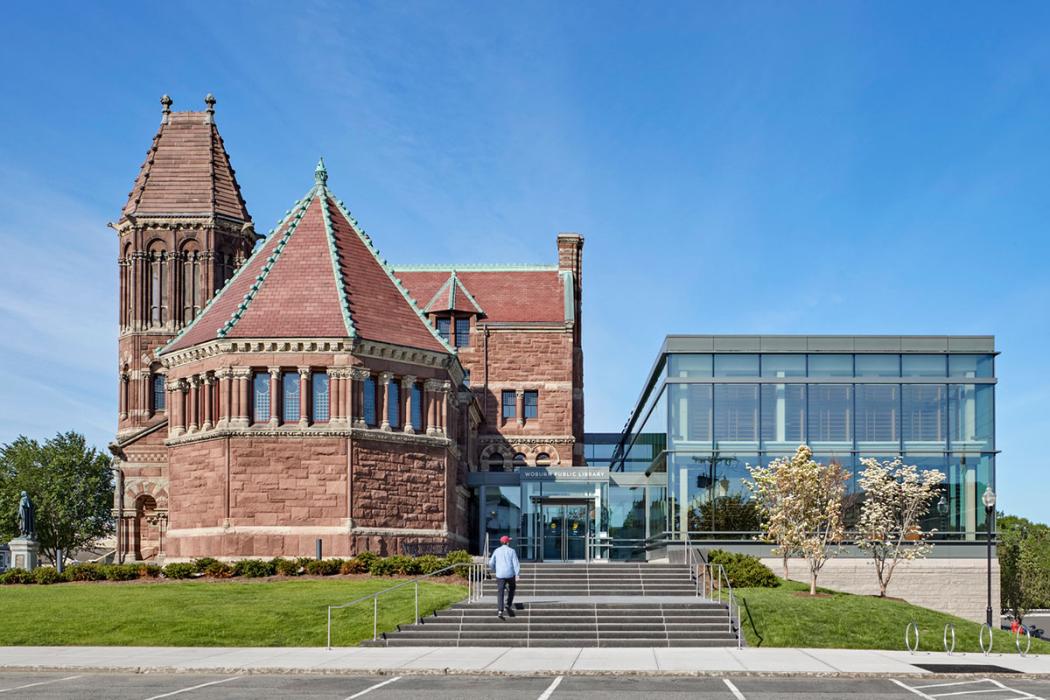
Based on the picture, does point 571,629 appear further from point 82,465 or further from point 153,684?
point 82,465

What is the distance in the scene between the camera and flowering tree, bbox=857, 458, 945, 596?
3662 centimetres

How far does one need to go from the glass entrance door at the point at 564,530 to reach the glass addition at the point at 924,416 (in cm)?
1303

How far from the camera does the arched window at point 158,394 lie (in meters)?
59.9

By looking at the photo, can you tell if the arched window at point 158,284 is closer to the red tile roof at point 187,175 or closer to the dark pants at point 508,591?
the red tile roof at point 187,175

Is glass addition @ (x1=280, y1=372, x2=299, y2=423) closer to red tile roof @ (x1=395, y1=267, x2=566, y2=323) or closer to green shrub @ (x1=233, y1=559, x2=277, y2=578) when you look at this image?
green shrub @ (x1=233, y1=559, x2=277, y2=578)

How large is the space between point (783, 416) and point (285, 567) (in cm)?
1706

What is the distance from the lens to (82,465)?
253ft

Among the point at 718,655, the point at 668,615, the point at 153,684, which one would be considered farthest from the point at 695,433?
the point at 153,684

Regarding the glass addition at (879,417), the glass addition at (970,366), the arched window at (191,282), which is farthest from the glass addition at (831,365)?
the arched window at (191,282)

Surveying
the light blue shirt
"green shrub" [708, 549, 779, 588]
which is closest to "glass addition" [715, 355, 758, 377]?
"green shrub" [708, 549, 779, 588]

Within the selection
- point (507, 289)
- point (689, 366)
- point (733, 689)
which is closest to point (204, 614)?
point (733, 689)

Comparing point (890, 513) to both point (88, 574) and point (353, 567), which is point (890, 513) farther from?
point (88, 574)

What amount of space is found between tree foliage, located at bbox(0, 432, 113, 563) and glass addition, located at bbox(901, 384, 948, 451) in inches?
2071

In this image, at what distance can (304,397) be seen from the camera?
132ft
